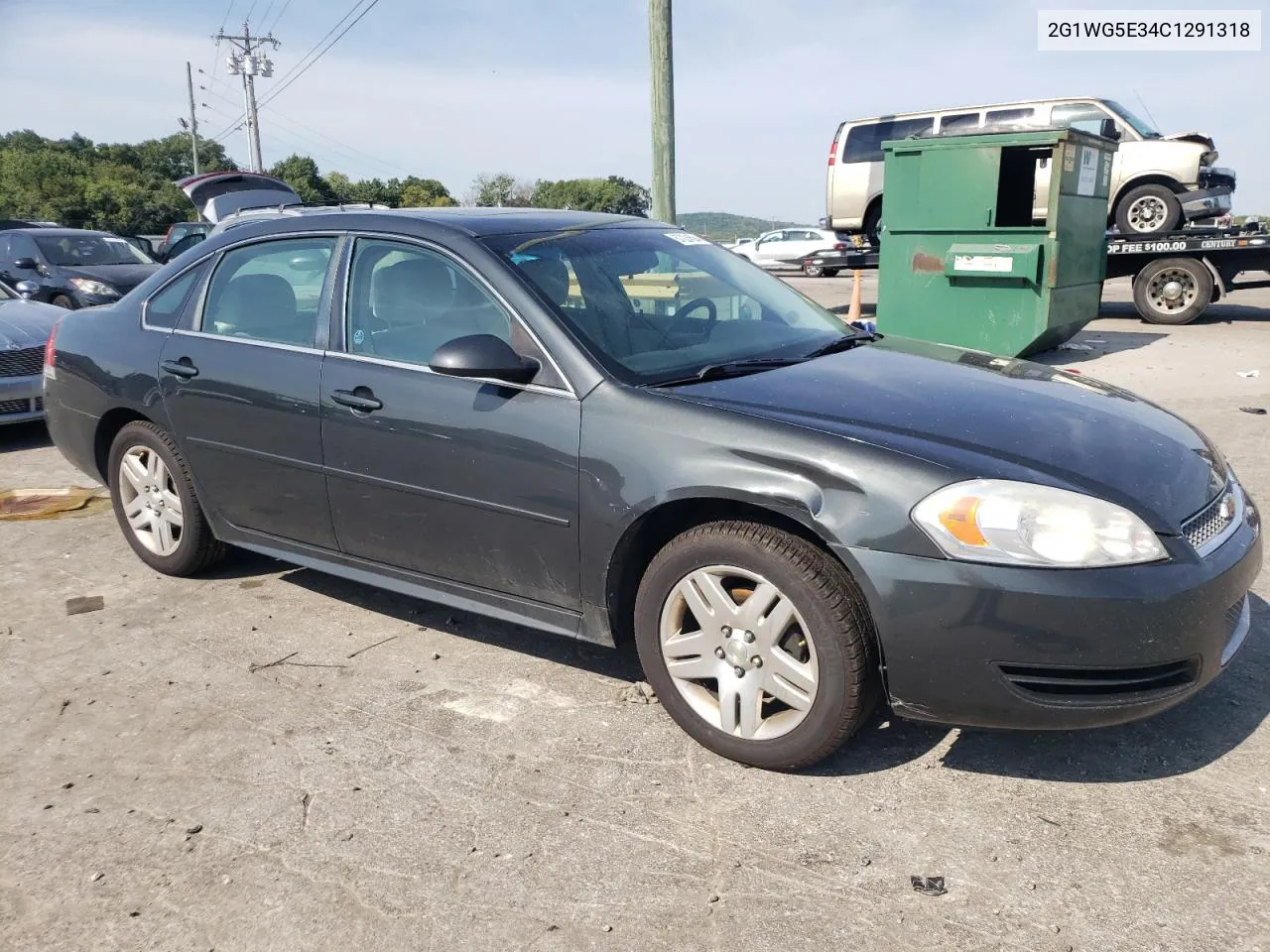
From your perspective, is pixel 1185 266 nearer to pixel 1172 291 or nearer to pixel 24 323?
pixel 1172 291

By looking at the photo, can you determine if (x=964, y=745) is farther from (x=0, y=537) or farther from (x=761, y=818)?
(x=0, y=537)

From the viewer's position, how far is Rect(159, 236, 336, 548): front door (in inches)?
158

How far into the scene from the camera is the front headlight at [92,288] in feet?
45.8

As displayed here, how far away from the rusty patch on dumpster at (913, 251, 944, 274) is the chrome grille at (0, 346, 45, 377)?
7.59 meters

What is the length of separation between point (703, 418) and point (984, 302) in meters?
7.90

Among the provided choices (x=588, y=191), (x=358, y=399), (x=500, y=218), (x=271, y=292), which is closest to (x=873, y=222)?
(x=500, y=218)

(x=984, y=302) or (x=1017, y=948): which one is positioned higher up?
(x=984, y=302)

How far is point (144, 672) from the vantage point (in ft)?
12.9

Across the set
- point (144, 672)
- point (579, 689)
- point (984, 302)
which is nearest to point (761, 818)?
point (579, 689)

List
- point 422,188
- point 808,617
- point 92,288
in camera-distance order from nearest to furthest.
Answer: point 808,617 → point 92,288 → point 422,188

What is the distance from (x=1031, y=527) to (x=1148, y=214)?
1352 centimetres

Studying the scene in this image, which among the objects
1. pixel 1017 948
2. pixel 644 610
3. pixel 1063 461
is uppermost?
pixel 1063 461

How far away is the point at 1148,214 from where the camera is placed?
14422 mm

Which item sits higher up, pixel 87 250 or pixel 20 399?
pixel 87 250
